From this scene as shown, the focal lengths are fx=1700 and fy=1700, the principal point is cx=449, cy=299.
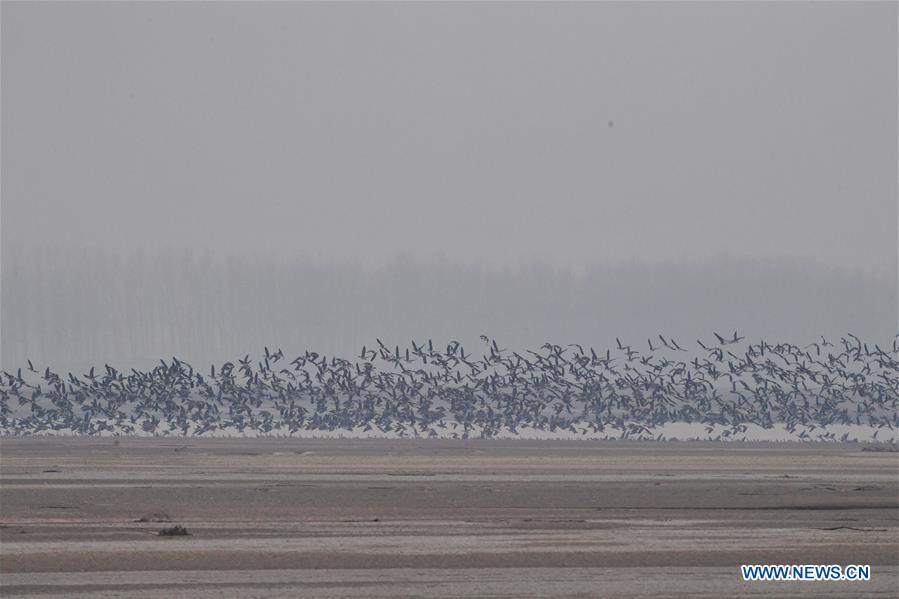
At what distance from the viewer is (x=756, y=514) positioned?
36281 millimetres

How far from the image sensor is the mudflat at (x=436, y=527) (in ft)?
79.7

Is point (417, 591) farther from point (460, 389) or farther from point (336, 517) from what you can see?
point (460, 389)

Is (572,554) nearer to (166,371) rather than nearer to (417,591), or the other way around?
(417,591)

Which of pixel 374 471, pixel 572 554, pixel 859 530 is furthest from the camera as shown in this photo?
pixel 374 471

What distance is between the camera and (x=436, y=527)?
3259 cm

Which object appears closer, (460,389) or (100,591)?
(100,591)

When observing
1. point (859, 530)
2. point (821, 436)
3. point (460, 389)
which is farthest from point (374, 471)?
point (460, 389)

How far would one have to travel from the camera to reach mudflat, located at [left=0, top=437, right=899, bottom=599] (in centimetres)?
2428

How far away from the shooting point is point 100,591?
920 inches

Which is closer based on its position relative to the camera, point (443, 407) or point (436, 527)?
point (436, 527)

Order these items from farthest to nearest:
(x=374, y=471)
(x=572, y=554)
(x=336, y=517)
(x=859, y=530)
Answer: (x=374, y=471)
(x=336, y=517)
(x=859, y=530)
(x=572, y=554)

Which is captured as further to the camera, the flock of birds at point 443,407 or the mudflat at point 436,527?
the flock of birds at point 443,407

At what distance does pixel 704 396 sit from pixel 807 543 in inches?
3100

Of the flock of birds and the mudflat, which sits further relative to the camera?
the flock of birds
